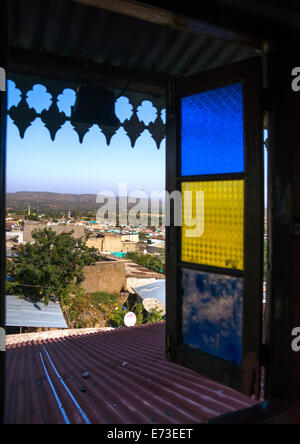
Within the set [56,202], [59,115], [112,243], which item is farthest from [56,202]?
[59,115]

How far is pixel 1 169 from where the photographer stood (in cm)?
163

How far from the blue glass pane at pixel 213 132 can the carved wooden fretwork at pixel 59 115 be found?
2.09ft

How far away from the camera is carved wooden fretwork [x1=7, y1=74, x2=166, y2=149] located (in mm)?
2691

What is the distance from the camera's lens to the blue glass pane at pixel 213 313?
7.72ft

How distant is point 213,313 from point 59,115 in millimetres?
1983

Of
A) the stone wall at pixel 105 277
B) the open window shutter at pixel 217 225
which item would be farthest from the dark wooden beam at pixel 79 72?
the stone wall at pixel 105 277

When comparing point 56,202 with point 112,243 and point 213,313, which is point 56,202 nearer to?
point 112,243

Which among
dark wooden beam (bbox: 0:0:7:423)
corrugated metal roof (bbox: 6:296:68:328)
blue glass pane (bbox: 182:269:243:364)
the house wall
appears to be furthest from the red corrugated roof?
the house wall

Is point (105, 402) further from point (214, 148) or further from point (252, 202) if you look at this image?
point (214, 148)

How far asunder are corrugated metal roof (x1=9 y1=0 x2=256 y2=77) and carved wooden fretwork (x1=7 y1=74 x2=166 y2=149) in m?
0.23

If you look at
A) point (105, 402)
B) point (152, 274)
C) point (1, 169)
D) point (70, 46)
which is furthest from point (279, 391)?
point (152, 274)

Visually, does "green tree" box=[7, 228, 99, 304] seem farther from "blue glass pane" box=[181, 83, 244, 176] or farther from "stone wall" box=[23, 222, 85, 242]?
"blue glass pane" box=[181, 83, 244, 176]

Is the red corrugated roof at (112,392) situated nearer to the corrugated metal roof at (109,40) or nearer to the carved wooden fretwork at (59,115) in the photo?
the carved wooden fretwork at (59,115)

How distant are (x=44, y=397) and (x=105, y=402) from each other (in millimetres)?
428
